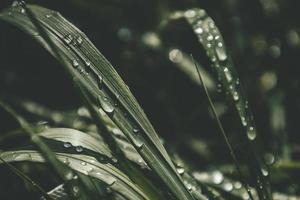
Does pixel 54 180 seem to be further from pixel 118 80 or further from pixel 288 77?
pixel 288 77

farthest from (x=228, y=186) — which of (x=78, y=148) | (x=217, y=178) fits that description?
(x=78, y=148)

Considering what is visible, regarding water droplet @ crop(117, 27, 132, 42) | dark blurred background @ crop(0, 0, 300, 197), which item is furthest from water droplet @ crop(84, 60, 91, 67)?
water droplet @ crop(117, 27, 132, 42)

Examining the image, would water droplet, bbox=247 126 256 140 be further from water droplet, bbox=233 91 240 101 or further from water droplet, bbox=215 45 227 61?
water droplet, bbox=215 45 227 61

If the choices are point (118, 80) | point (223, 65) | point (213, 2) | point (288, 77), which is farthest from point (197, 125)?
point (118, 80)

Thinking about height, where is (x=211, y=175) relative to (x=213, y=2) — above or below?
below

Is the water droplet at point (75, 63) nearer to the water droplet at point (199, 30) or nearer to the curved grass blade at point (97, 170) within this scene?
the curved grass blade at point (97, 170)

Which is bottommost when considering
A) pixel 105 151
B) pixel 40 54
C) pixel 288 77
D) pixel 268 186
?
pixel 268 186

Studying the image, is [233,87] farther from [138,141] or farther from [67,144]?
[67,144]
